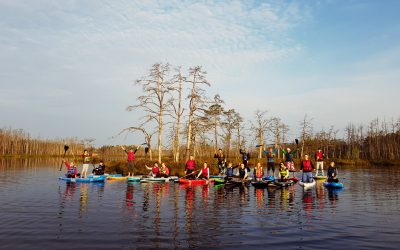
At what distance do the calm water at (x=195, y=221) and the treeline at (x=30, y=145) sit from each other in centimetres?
8786

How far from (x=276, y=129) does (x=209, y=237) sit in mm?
67176

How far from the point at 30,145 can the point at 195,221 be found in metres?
101

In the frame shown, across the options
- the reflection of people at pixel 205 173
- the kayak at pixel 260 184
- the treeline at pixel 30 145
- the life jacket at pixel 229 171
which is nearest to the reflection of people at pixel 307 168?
the kayak at pixel 260 184

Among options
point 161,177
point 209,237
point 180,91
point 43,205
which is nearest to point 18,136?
point 180,91

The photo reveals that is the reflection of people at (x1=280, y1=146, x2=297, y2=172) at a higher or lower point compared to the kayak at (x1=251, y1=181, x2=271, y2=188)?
higher

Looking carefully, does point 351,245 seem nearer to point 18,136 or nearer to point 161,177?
point 161,177

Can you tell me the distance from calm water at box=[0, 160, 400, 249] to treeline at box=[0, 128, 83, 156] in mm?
87862

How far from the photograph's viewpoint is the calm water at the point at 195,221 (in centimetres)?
934

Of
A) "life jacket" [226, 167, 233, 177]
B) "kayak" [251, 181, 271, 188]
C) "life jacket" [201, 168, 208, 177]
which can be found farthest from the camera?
"life jacket" [201, 168, 208, 177]

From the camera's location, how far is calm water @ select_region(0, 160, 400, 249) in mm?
9344

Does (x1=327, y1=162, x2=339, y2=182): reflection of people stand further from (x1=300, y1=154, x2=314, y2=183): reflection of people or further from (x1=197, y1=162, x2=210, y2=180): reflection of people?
(x1=197, y1=162, x2=210, y2=180): reflection of people

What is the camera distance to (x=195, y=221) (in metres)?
12.1

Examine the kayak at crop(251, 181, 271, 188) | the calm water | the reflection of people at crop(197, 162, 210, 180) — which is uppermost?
the reflection of people at crop(197, 162, 210, 180)

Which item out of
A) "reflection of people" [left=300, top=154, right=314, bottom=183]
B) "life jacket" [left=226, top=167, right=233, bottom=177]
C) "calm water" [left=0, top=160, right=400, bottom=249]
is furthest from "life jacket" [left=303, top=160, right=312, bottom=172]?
Answer: "life jacket" [left=226, top=167, right=233, bottom=177]
